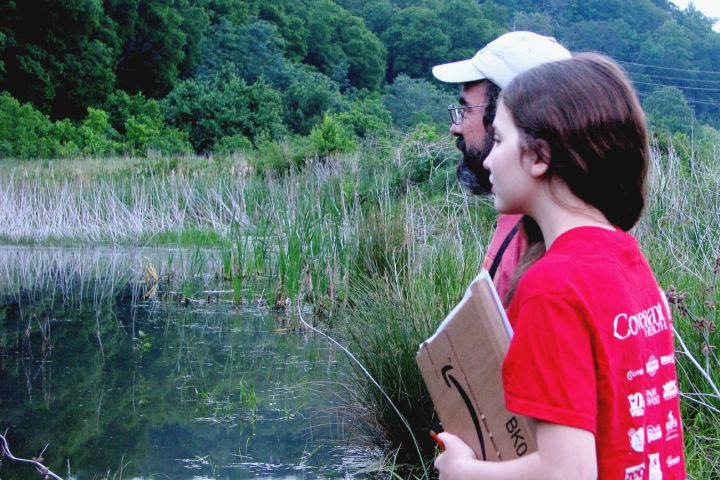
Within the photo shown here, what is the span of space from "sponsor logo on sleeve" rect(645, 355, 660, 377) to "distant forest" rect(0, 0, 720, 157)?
9846 mm

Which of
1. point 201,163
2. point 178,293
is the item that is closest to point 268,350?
point 178,293

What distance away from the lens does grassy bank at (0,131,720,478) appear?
3725mm

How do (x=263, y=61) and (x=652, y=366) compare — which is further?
(x=263, y=61)

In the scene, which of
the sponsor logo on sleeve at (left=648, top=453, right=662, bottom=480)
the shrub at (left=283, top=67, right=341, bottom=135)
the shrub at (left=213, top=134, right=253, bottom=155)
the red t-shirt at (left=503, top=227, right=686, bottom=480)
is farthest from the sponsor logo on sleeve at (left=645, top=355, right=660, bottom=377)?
the shrub at (left=283, top=67, right=341, bottom=135)

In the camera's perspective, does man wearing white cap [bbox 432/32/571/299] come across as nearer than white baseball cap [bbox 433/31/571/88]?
Yes

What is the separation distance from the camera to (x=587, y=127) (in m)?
1.25

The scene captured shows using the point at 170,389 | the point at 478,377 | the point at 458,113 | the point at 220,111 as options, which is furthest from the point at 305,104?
the point at 478,377

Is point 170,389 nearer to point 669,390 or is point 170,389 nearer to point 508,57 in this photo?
point 508,57

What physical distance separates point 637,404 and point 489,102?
1.22m

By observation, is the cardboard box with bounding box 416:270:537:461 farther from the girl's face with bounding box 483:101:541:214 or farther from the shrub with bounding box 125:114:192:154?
the shrub with bounding box 125:114:192:154

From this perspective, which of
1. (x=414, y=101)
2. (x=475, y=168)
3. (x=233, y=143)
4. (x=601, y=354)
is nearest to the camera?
(x=601, y=354)

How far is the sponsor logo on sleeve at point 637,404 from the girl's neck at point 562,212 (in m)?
0.23

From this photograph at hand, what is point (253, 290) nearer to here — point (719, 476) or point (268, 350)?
point (268, 350)

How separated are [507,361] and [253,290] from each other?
677 cm
